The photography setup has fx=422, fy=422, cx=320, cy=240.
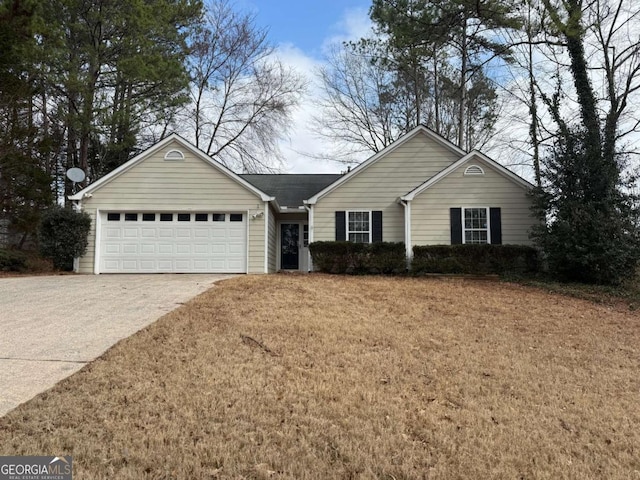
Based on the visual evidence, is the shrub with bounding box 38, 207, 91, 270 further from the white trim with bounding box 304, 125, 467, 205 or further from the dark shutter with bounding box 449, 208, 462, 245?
the dark shutter with bounding box 449, 208, 462, 245

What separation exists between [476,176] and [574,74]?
489 centimetres

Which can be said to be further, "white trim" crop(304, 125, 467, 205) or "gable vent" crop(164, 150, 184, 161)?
"white trim" crop(304, 125, 467, 205)

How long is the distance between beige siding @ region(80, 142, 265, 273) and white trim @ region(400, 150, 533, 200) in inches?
206

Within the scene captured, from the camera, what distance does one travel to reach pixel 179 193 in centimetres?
1420

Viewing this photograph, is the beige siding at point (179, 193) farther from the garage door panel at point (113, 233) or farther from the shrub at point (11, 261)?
the shrub at point (11, 261)

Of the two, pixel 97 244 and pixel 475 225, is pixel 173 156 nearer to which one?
pixel 97 244

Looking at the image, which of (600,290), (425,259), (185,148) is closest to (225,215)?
(185,148)

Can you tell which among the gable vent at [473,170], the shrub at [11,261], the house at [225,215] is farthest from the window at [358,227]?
the shrub at [11,261]

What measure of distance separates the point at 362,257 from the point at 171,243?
6.40 m

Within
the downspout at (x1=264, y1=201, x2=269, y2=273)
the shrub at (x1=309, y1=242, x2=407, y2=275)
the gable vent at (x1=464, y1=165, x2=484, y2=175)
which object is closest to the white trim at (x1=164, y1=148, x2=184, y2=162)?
the downspout at (x1=264, y1=201, x2=269, y2=273)

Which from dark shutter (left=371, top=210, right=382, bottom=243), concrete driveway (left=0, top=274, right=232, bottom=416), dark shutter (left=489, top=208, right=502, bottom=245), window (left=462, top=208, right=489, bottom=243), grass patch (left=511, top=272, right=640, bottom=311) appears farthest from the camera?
dark shutter (left=371, top=210, right=382, bottom=243)

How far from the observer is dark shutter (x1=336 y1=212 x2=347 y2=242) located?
14672mm

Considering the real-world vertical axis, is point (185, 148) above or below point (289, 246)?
above

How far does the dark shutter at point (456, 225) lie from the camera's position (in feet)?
45.8
